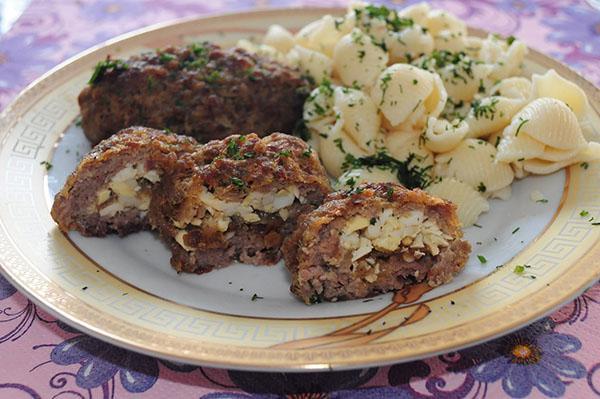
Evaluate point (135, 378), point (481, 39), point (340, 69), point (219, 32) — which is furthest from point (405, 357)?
point (219, 32)

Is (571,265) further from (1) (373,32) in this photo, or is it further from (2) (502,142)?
(1) (373,32)

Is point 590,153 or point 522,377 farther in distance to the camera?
point 590,153

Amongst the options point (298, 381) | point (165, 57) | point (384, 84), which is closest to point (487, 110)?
point (384, 84)

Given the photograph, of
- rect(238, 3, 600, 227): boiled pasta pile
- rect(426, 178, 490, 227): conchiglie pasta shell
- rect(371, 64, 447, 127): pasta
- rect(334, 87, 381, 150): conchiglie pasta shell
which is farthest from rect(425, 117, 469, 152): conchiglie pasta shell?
rect(334, 87, 381, 150): conchiglie pasta shell

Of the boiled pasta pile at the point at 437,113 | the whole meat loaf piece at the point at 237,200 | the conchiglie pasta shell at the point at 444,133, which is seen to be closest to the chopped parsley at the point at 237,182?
the whole meat loaf piece at the point at 237,200

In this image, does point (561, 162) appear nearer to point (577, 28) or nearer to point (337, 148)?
point (337, 148)

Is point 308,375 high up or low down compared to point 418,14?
down
